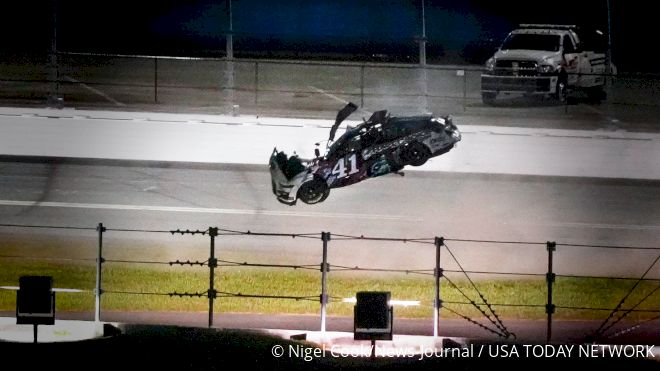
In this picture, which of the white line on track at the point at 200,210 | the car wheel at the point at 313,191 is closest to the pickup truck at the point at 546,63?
the white line on track at the point at 200,210

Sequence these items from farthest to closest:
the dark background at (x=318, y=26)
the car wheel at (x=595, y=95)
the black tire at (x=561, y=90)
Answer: the dark background at (x=318, y=26), the car wheel at (x=595, y=95), the black tire at (x=561, y=90)

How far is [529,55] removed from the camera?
27.8 m

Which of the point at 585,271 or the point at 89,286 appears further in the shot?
the point at 585,271

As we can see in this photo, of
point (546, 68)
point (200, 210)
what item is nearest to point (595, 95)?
point (546, 68)

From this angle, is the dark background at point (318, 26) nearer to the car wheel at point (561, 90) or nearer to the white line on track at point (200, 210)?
the car wheel at point (561, 90)

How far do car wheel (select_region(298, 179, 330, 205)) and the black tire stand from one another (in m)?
A: 7.72

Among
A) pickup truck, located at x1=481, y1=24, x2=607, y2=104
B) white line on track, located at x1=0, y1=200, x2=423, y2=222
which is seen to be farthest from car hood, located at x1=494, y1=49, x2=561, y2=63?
white line on track, located at x1=0, y1=200, x2=423, y2=222

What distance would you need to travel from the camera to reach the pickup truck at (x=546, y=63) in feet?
88.7

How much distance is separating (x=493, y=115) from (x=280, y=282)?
404 inches

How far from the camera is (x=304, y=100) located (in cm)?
2762

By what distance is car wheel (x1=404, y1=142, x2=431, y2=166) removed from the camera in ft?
71.5

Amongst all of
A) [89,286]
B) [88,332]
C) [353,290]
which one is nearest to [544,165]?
[353,290]

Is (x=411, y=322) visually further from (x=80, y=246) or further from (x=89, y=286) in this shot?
(x=80, y=246)

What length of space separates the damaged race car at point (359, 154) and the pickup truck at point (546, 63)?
4976 mm
